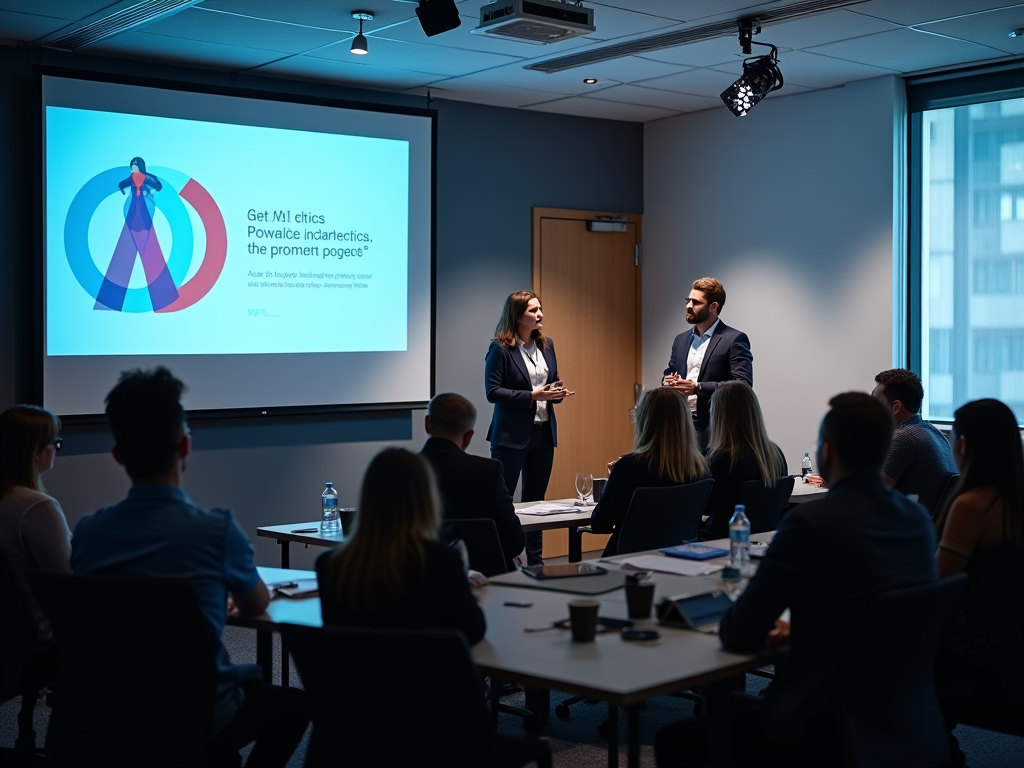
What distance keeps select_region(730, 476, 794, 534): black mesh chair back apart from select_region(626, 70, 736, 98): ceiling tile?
115 inches

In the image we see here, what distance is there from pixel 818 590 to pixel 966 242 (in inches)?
189

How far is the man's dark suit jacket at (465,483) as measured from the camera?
371cm

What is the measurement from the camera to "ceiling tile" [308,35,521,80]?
5.96 m

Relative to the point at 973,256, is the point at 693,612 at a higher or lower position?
lower

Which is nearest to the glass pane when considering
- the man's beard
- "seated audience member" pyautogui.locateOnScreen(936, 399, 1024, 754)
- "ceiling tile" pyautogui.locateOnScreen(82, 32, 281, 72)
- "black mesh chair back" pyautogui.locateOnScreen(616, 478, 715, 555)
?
the man's beard

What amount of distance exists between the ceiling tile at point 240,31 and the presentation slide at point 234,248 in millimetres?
571

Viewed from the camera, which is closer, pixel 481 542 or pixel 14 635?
pixel 14 635

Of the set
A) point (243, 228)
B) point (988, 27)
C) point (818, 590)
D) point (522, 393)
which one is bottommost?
point (818, 590)

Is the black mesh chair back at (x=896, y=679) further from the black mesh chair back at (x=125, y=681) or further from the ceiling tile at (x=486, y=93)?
the ceiling tile at (x=486, y=93)

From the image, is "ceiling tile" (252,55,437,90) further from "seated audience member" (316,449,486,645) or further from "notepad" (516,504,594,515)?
"seated audience member" (316,449,486,645)

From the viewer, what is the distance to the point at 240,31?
5582mm

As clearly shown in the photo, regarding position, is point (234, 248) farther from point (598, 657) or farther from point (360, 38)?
point (598, 657)

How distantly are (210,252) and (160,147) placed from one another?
62 cm

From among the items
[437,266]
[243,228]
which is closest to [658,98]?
[437,266]
